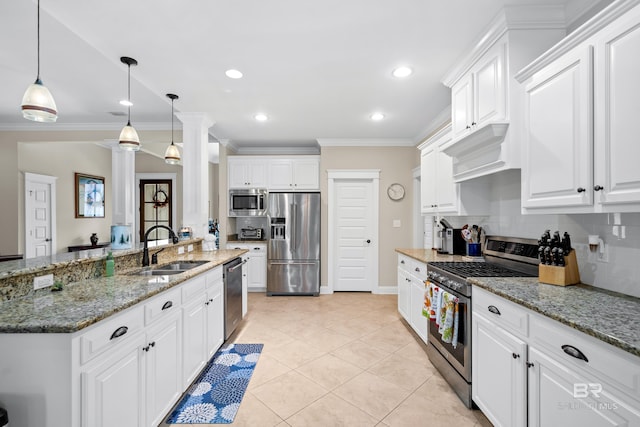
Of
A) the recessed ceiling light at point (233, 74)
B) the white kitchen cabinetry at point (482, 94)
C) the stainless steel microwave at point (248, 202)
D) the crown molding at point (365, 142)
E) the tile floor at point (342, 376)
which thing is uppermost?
the recessed ceiling light at point (233, 74)

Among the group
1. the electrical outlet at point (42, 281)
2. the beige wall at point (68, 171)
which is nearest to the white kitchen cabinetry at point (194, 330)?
the electrical outlet at point (42, 281)

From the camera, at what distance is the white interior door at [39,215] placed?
14.9 ft

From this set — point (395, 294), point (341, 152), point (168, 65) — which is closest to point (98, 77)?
point (168, 65)

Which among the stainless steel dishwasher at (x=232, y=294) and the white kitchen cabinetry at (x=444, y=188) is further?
the stainless steel dishwasher at (x=232, y=294)

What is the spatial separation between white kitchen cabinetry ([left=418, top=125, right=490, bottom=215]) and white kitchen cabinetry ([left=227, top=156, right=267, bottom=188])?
9.06ft

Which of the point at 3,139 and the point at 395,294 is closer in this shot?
the point at 3,139

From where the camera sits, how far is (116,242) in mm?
2535

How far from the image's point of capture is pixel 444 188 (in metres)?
3.00

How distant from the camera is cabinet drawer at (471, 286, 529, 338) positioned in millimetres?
1418

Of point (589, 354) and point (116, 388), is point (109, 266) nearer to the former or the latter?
point (116, 388)

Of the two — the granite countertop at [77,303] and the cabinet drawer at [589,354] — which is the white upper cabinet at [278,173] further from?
the cabinet drawer at [589,354]

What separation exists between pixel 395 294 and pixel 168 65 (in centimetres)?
442

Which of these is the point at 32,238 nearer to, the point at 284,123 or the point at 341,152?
the point at 284,123

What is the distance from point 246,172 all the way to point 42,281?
358cm
